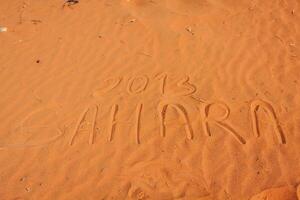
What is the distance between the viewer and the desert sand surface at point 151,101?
3844 mm

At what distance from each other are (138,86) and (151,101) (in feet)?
1.16

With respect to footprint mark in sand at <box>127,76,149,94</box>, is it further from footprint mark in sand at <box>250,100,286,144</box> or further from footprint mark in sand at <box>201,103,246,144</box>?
footprint mark in sand at <box>250,100,286,144</box>

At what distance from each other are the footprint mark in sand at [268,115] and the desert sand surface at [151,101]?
0.05 ft

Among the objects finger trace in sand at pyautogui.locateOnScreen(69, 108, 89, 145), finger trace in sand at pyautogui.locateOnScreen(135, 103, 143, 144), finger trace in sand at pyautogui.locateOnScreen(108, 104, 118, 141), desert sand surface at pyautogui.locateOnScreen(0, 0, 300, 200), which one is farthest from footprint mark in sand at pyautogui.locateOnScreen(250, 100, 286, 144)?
finger trace in sand at pyautogui.locateOnScreen(69, 108, 89, 145)

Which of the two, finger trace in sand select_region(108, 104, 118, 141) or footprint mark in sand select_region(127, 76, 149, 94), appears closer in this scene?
finger trace in sand select_region(108, 104, 118, 141)

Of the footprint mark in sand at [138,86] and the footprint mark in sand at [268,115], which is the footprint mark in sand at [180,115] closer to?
the footprint mark in sand at [138,86]

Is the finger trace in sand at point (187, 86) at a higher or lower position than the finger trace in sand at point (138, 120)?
higher

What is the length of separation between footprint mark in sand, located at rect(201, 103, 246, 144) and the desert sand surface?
12mm

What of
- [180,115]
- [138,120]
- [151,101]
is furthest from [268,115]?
[138,120]

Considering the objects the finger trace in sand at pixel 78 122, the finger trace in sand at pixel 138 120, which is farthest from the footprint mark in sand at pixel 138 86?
the finger trace in sand at pixel 78 122

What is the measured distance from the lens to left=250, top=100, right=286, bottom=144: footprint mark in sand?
4063 millimetres

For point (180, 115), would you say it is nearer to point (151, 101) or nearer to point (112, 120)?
point (151, 101)

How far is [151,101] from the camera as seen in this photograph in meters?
4.64

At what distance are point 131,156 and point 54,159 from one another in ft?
2.83
